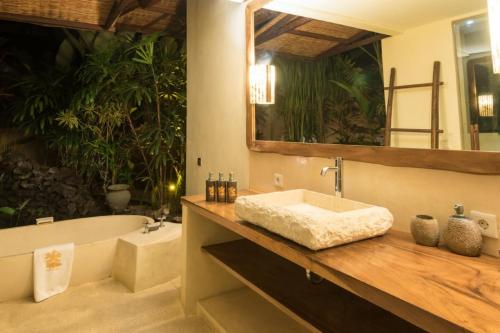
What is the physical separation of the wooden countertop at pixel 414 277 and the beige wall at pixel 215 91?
1254mm

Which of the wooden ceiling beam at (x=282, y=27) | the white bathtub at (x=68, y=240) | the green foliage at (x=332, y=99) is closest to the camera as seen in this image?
the green foliage at (x=332, y=99)

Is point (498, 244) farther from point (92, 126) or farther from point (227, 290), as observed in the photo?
point (92, 126)

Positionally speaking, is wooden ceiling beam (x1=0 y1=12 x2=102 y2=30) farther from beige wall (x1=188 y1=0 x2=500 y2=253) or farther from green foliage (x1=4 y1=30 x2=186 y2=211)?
beige wall (x1=188 y1=0 x2=500 y2=253)

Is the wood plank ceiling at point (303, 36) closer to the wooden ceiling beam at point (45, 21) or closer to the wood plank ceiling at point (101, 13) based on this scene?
the wood plank ceiling at point (101, 13)

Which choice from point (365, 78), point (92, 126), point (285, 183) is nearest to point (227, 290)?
point (285, 183)

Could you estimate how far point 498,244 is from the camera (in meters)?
1.04

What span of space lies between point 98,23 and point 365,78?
3.03m

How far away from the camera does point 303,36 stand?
1.81 metres

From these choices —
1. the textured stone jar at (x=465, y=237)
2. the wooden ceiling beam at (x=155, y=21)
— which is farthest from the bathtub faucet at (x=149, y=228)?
the wooden ceiling beam at (x=155, y=21)

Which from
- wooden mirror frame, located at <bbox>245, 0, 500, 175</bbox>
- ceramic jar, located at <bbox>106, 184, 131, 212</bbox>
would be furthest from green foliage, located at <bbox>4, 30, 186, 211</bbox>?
A: wooden mirror frame, located at <bbox>245, 0, 500, 175</bbox>

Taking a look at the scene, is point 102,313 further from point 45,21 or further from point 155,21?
point 155,21

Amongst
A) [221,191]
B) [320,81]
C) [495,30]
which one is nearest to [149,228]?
[221,191]

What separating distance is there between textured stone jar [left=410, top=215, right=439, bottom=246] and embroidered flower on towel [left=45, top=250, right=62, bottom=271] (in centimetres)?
228

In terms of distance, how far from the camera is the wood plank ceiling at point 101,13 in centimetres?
292
